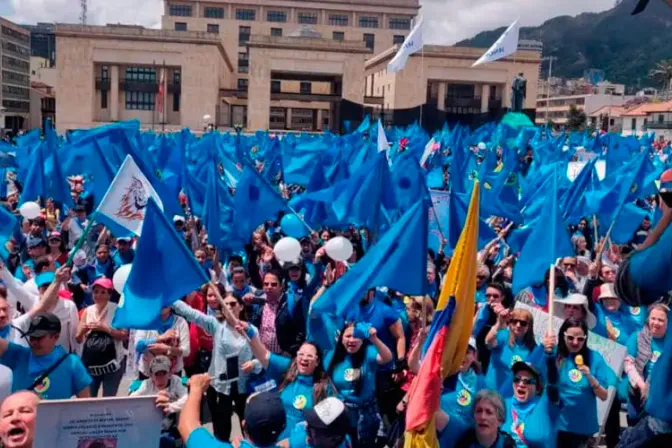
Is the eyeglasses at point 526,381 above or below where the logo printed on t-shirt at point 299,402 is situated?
above

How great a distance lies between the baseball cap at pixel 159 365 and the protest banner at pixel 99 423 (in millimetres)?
923

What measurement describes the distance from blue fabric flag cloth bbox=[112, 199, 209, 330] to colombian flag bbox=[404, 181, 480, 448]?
1848mm

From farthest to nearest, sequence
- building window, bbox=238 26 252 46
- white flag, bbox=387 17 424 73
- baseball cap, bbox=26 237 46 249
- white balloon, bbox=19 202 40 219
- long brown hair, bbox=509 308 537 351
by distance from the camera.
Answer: building window, bbox=238 26 252 46 → white flag, bbox=387 17 424 73 → white balloon, bbox=19 202 40 219 → baseball cap, bbox=26 237 46 249 → long brown hair, bbox=509 308 537 351

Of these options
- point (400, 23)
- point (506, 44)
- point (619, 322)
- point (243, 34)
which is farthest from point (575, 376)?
point (400, 23)

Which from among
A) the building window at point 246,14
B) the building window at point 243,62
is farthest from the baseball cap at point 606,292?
the building window at point 246,14

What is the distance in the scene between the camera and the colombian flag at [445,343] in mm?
3254

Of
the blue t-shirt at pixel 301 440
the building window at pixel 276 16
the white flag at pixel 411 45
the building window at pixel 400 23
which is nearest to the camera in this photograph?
the blue t-shirt at pixel 301 440

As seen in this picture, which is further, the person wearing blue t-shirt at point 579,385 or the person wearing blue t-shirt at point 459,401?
the person wearing blue t-shirt at point 579,385

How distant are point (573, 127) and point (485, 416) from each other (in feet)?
248

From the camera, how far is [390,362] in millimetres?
5191

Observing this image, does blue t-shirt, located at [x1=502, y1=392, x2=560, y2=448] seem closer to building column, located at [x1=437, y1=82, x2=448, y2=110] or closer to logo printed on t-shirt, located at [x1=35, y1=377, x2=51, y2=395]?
logo printed on t-shirt, located at [x1=35, y1=377, x2=51, y2=395]

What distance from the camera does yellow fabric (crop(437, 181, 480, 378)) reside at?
11.4 ft

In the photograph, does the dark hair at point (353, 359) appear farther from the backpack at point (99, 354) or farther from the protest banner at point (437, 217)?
the protest banner at point (437, 217)

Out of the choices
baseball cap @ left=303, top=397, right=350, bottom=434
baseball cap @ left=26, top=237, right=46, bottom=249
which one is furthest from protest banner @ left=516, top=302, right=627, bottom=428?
baseball cap @ left=26, top=237, right=46, bottom=249
